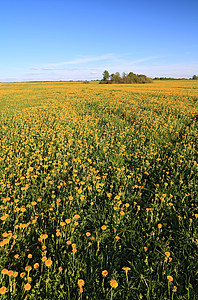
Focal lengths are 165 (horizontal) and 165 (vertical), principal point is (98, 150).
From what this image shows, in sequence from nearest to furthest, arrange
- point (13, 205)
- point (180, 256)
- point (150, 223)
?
point (180, 256) → point (150, 223) → point (13, 205)

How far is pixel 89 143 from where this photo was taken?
5461 millimetres

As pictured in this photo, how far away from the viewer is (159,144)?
17.5 feet

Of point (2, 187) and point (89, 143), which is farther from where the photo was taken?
point (89, 143)

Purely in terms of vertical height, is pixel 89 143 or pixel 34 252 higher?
pixel 89 143

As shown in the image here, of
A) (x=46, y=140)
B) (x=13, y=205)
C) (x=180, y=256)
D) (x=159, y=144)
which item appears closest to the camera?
(x=180, y=256)

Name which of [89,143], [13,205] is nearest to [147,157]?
[89,143]

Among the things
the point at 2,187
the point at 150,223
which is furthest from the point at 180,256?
the point at 2,187

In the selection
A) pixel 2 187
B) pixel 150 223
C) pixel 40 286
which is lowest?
pixel 40 286

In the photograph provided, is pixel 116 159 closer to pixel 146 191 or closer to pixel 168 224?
pixel 146 191

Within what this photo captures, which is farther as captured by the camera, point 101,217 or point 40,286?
point 101,217

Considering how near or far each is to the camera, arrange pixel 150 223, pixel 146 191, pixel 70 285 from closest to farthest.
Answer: pixel 70 285 < pixel 150 223 < pixel 146 191

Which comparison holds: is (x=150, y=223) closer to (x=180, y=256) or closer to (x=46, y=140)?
(x=180, y=256)

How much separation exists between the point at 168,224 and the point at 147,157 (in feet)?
6.85

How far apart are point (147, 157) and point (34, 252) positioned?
329 centimetres
